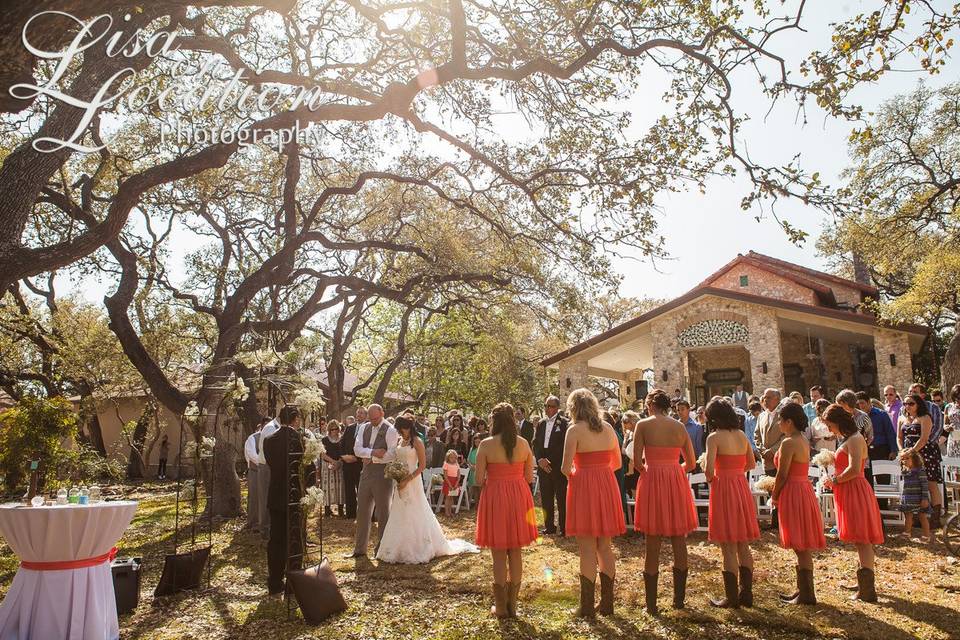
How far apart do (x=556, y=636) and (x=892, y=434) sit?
24.7ft

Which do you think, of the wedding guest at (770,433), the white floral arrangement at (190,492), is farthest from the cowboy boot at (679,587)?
the white floral arrangement at (190,492)

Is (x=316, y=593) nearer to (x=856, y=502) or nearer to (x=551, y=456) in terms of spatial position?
(x=856, y=502)

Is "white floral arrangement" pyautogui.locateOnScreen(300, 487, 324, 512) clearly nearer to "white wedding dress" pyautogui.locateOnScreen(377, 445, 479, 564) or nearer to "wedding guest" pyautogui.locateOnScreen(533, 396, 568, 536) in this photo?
"white wedding dress" pyautogui.locateOnScreen(377, 445, 479, 564)

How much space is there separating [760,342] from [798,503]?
14971 mm

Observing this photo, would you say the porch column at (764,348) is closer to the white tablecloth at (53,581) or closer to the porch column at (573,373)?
the porch column at (573,373)

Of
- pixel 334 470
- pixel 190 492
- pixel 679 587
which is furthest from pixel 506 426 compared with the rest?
pixel 190 492

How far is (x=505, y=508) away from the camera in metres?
5.73

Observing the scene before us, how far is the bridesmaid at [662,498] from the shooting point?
223 inches

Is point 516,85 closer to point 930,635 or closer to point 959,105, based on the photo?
point 930,635

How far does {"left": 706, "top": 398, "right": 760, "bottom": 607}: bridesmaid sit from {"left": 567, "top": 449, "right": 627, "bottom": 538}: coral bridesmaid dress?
87 centimetres

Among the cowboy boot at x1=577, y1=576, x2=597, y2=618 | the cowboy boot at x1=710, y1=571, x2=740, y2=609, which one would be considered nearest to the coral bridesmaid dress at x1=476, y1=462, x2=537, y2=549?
the cowboy boot at x1=577, y1=576, x2=597, y2=618

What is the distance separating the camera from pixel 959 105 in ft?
66.5

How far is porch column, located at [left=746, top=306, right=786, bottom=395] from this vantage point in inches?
749

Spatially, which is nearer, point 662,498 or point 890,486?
point 662,498
